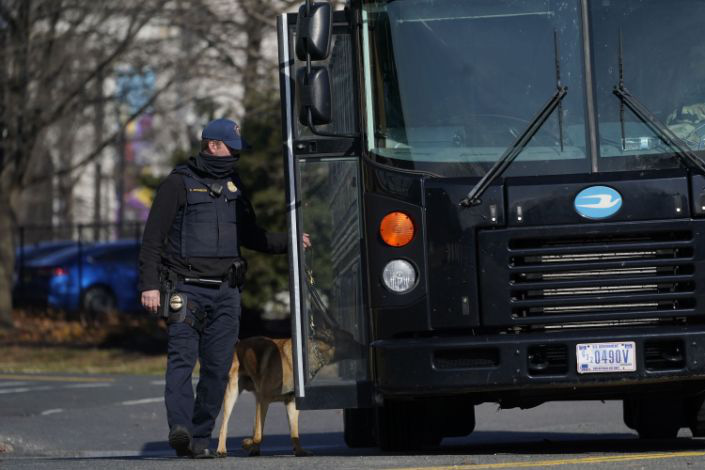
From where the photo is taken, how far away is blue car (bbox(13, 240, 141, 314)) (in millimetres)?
29031

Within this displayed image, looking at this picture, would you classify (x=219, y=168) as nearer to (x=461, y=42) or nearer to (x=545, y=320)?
(x=461, y=42)

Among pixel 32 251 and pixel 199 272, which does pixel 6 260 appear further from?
pixel 199 272

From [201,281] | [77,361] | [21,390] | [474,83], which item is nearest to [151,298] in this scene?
[201,281]

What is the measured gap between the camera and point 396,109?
818cm

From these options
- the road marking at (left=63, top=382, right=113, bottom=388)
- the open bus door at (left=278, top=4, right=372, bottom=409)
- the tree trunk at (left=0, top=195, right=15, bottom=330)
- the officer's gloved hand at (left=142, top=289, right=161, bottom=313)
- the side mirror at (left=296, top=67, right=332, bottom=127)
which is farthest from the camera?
the tree trunk at (left=0, top=195, right=15, bottom=330)

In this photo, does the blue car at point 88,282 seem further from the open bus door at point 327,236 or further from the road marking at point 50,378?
the open bus door at point 327,236

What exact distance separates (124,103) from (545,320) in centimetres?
1997

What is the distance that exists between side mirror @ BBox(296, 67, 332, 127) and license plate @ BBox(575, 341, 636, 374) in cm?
183

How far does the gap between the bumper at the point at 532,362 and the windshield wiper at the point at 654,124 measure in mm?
879

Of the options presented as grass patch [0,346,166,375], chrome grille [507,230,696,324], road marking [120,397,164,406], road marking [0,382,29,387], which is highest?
chrome grille [507,230,696,324]

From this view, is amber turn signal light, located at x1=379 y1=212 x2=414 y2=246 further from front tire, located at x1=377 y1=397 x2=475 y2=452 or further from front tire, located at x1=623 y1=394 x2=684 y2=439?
front tire, located at x1=623 y1=394 x2=684 y2=439

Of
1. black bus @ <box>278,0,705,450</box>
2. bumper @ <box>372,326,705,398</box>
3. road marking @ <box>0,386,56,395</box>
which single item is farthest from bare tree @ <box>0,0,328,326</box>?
bumper @ <box>372,326,705,398</box>

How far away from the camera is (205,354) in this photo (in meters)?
8.92

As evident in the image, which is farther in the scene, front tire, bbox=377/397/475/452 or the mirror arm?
front tire, bbox=377/397/475/452
